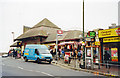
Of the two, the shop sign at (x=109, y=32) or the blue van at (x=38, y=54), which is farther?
the blue van at (x=38, y=54)

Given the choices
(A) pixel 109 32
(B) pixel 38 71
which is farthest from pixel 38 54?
(A) pixel 109 32

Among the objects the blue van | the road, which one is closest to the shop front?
the road

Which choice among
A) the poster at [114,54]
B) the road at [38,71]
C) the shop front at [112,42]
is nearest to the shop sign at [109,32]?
the shop front at [112,42]

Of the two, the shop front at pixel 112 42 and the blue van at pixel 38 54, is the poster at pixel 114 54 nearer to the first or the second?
the shop front at pixel 112 42

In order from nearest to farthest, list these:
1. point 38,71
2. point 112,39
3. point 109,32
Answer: point 38,71 → point 112,39 → point 109,32

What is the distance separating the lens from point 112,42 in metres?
19.1

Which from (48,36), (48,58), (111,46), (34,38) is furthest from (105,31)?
(34,38)

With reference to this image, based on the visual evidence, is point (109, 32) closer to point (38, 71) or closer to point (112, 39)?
point (112, 39)

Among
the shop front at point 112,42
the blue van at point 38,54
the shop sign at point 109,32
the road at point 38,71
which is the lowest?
the road at point 38,71

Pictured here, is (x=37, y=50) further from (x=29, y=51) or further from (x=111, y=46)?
(x=111, y=46)

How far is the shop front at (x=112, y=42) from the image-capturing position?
18562mm

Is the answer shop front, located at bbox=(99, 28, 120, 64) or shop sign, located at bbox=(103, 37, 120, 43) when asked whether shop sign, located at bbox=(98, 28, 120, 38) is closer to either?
shop front, located at bbox=(99, 28, 120, 64)

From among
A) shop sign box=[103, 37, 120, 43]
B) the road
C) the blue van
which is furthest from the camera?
the blue van

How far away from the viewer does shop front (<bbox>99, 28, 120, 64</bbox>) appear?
1856 cm
